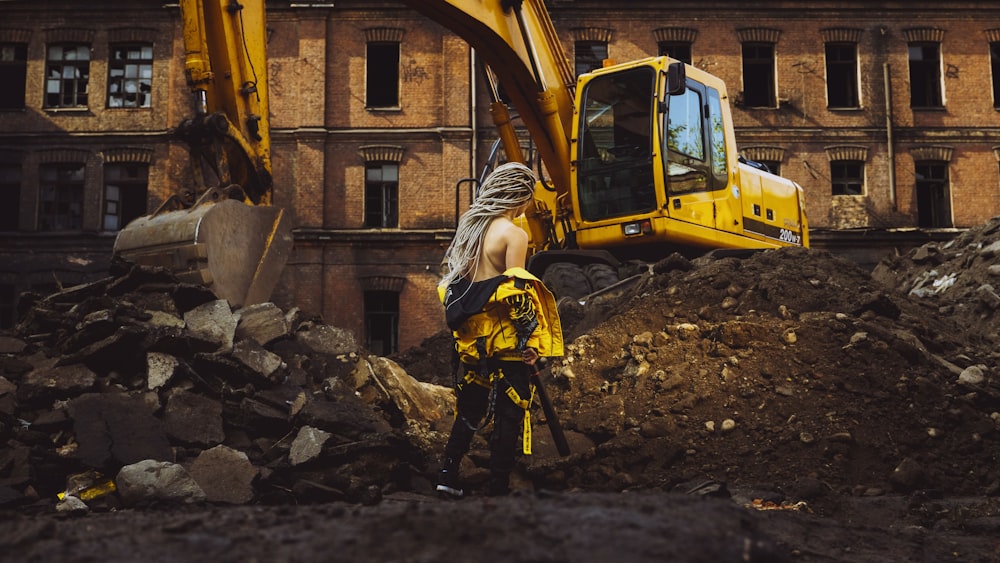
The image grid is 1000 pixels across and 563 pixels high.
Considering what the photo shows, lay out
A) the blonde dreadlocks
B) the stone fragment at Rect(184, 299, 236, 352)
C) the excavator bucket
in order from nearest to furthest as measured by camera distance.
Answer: the blonde dreadlocks, the stone fragment at Rect(184, 299, 236, 352), the excavator bucket

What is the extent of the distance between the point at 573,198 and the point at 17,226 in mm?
19669

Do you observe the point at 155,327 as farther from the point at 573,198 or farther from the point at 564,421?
the point at 573,198

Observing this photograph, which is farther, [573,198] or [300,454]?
[573,198]

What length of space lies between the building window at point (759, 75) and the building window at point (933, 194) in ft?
14.9

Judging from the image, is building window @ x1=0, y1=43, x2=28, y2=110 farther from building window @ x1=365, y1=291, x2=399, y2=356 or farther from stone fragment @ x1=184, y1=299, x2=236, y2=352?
stone fragment @ x1=184, y1=299, x2=236, y2=352

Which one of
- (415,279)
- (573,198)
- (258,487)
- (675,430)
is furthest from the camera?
(415,279)

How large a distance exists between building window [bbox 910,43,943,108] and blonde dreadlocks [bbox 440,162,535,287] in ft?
78.6

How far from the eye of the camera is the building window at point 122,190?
25.3 metres

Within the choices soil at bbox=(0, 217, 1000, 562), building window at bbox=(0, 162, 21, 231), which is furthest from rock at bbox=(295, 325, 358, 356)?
building window at bbox=(0, 162, 21, 231)

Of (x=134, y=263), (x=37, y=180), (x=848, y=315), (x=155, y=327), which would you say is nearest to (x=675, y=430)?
(x=848, y=315)

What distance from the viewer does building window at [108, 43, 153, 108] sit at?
25.7 m

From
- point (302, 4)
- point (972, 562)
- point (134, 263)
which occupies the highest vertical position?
point (302, 4)

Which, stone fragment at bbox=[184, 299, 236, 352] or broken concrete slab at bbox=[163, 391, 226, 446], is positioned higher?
stone fragment at bbox=[184, 299, 236, 352]

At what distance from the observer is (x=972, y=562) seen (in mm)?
4586
